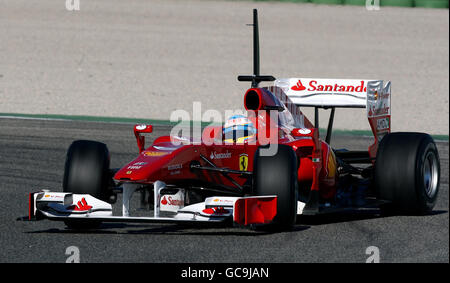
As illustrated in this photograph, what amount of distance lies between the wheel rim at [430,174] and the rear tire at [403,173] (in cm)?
16

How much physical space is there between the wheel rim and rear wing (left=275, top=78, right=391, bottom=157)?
0.86m

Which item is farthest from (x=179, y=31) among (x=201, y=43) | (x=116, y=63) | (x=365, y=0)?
(x=365, y=0)

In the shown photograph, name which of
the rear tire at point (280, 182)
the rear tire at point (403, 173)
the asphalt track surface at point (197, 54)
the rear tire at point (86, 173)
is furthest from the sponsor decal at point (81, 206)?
the asphalt track surface at point (197, 54)

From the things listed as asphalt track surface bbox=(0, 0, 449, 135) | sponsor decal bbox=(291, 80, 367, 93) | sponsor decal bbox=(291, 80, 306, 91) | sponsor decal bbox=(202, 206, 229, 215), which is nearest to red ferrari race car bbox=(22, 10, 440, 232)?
sponsor decal bbox=(202, 206, 229, 215)

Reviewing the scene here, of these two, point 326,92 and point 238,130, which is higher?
point 326,92

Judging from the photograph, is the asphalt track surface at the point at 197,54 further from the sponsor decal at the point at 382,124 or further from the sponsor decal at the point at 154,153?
the sponsor decal at the point at 154,153

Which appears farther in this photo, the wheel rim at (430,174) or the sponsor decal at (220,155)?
the wheel rim at (430,174)

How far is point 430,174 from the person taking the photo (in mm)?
9742

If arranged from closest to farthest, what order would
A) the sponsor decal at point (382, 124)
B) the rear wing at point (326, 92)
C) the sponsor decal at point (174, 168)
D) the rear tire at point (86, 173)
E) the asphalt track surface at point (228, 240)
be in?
the asphalt track surface at point (228, 240) < the sponsor decal at point (174, 168) < the rear tire at point (86, 173) < the sponsor decal at point (382, 124) < the rear wing at point (326, 92)

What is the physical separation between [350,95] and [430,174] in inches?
58.8

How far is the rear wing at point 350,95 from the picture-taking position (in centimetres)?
1045

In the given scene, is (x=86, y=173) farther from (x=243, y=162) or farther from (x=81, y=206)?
(x=243, y=162)

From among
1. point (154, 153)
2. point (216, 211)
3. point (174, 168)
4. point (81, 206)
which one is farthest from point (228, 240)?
point (81, 206)

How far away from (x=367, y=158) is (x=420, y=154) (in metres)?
1.14
